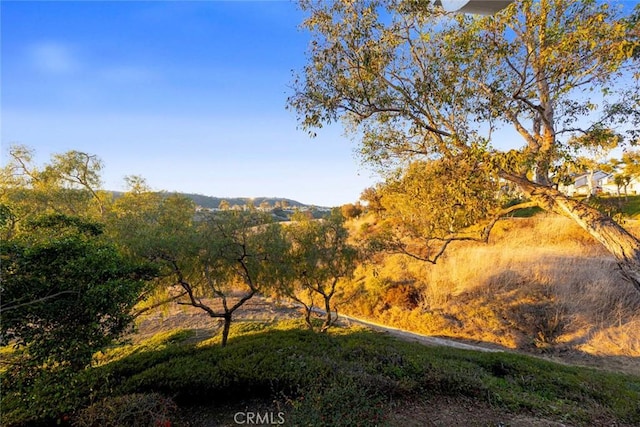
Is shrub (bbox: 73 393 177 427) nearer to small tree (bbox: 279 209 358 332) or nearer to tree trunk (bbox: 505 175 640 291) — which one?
small tree (bbox: 279 209 358 332)

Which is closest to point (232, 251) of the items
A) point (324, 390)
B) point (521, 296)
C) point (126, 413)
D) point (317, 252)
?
point (317, 252)

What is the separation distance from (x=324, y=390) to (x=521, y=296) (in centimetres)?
1115

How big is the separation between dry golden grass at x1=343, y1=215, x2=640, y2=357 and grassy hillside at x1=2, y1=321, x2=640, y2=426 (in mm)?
4415

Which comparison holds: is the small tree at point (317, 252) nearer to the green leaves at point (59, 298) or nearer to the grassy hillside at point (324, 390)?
the grassy hillside at point (324, 390)

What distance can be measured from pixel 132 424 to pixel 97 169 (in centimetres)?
1372

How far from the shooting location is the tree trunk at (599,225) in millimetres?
4922

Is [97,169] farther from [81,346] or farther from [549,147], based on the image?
[549,147]

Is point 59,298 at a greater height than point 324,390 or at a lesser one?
greater

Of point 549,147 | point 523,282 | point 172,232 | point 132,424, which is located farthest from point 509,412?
Answer: point 523,282

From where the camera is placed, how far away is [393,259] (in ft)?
58.9

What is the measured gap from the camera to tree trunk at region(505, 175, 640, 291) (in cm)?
492

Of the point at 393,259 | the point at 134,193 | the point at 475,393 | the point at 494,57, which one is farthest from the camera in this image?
the point at 393,259

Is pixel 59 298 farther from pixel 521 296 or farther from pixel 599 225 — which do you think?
pixel 521 296

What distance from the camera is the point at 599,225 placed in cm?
519
